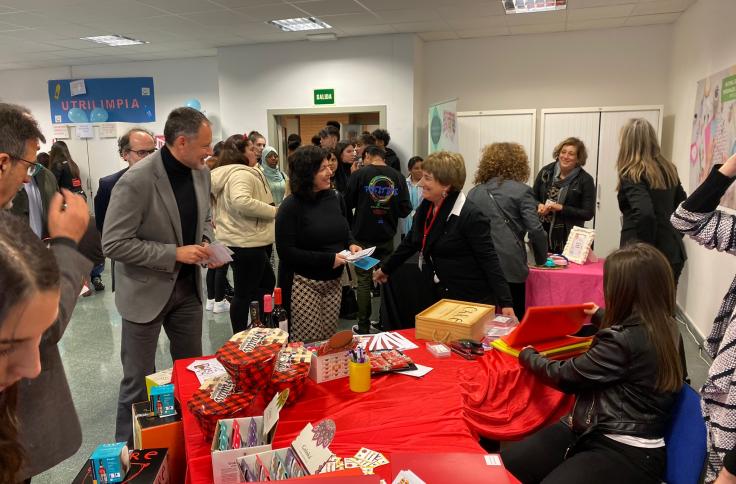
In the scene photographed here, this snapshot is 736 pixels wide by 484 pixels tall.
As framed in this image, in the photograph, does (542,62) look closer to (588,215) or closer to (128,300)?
(588,215)

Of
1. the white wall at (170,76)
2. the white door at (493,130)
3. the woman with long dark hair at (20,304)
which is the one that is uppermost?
the white wall at (170,76)

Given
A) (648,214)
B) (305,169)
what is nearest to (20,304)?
(305,169)

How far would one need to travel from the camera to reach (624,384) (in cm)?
168

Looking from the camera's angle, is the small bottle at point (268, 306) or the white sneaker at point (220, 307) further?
the white sneaker at point (220, 307)

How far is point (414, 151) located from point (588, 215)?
3190mm

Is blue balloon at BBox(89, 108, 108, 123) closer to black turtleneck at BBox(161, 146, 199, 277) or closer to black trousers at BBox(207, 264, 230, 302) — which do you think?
black trousers at BBox(207, 264, 230, 302)

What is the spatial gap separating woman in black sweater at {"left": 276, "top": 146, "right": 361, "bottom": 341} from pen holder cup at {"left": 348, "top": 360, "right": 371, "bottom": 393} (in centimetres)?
108

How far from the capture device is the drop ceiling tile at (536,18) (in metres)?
5.69

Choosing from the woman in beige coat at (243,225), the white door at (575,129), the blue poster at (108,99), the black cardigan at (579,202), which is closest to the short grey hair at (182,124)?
the woman in beige coat at (243,225)

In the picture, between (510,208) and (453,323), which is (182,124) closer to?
(453,323)

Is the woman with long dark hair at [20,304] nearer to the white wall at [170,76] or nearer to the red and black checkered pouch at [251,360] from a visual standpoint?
the red and black checkered pouch at [251,360]

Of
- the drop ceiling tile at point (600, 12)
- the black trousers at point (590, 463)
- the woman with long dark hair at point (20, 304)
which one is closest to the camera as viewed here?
the woman with long dark hair at point (20, 304)

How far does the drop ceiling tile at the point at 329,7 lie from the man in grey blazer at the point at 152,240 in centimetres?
331

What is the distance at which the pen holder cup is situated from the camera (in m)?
1.79
